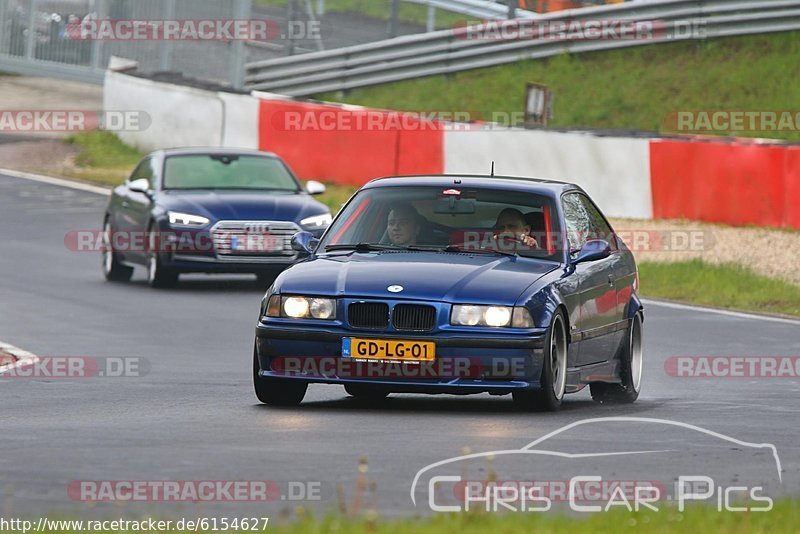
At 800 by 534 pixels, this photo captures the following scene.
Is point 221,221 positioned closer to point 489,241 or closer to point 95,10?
point 489,241

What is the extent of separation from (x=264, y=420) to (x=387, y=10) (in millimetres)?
36118

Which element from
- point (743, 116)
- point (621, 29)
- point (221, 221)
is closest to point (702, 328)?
point (221, 221)

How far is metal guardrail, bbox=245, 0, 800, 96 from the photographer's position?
102 feet

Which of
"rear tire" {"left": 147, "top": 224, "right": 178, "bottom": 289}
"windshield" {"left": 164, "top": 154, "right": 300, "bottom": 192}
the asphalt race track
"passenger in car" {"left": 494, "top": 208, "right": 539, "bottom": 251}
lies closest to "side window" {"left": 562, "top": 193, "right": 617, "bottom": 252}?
"passenger in car" {"left": 494, "top": 208, "right": 539, "bottom": 251}

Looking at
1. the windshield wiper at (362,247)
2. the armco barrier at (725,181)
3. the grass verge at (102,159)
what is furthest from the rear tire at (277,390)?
the grass verge at (102,159)

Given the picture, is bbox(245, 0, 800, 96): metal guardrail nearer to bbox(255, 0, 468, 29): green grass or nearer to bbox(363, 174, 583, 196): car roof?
bbox(255, 0, 468, 29): green grass

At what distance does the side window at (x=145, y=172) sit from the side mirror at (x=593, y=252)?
35.3 ft

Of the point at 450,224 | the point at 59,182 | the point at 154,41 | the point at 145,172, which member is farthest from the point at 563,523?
the point at 154,41

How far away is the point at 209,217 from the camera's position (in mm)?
20438

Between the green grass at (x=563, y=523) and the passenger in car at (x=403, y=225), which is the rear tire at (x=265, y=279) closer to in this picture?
→ the passenger in car at (x=403, y=225)

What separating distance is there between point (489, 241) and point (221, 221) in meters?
9.13

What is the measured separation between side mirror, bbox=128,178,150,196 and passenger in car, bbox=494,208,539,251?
1035cm

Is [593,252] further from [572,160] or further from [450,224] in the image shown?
[572,160]

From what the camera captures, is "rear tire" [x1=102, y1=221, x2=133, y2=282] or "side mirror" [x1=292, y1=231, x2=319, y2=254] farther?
"rear tire" [x1=102, y1=221, x2=133, y2=282]
